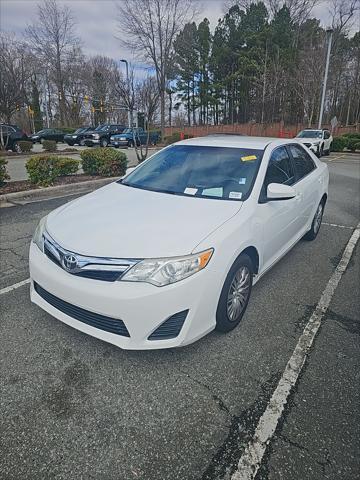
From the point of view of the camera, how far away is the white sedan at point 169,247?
2.09 metres

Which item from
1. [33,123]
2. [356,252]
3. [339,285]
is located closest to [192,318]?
[339,285]

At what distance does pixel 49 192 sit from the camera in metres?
7.83

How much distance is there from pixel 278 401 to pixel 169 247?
3.98ft

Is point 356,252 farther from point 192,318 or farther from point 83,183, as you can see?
point 83,183

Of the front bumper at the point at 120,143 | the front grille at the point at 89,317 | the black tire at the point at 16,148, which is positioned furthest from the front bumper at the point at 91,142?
the front grille at the point at 89,317

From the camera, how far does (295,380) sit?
2.27m

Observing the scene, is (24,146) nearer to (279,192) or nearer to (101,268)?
(279,192)

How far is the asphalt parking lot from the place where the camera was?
1.69 m

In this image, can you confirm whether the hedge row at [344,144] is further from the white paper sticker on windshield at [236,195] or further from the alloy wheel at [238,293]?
the alloy wheel at [238,293]

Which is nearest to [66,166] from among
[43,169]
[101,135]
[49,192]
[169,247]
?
[43,169]

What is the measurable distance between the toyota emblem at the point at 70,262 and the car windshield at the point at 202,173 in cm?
125

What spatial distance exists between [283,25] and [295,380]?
1846 inches

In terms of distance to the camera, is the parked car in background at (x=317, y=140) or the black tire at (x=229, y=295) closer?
the black tire at (x=229, y=295)

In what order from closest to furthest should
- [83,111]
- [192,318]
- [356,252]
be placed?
[192,318] → [356,252] → [83,111]
